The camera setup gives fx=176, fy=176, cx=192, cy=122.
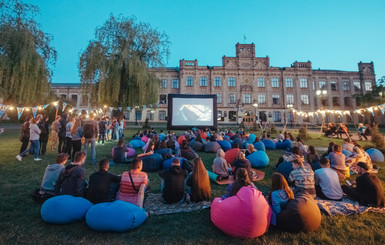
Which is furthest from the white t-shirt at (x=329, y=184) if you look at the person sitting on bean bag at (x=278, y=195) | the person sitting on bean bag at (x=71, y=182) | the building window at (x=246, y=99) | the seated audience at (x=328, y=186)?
the building window at (x=246, y=99)

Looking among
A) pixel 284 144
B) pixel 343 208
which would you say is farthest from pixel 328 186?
pixel 284 144

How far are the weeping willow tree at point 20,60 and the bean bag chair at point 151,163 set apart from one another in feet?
36.3

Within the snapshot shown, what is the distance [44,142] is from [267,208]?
9869 mm

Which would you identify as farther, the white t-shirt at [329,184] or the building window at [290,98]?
the building window at [290,98]

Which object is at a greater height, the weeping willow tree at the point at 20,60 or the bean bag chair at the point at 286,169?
the weeping willow tree at the point at 20,60

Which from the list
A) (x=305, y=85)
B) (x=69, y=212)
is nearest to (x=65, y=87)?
(x=69, y=212)

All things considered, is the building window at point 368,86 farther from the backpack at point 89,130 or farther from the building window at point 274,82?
the backpack at point 89,130

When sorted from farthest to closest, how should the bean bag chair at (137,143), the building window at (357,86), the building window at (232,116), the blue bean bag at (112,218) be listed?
1. the building window at (357,86)
2. the building window at (232,116)
3. the bean bag chair at (137,143)
4. the blue bean bag at (112,218)

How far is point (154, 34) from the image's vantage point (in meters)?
18.4

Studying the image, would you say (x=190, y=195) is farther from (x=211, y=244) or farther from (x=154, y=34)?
(x=154, y=34)

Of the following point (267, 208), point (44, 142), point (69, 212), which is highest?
point (44, 142)

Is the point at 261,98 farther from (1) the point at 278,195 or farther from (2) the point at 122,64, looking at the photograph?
(1) the point at 278,195

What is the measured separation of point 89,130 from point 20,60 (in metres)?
9.23

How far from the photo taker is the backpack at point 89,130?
6992 millimetres
